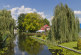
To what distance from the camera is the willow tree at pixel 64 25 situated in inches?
794

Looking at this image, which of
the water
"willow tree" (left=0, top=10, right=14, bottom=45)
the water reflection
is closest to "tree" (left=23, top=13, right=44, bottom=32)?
"willow tree" (left=0, top=10, right=14, bottom=45)

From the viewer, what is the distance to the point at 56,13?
2166 centimetres

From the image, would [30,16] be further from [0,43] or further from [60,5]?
[0,43]

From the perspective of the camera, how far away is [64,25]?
66.1 feet

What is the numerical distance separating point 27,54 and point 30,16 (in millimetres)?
48120

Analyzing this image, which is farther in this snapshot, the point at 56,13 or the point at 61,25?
the point at 56,13

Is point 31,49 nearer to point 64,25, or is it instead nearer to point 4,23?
point 4,23

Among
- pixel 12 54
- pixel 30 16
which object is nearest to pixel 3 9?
pixel 12 54

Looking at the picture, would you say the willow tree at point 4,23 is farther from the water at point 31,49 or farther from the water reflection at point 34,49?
the water reflection at point 34,49

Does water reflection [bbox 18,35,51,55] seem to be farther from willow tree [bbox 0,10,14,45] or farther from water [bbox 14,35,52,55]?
willow tree [bbox 0,10,14,45]

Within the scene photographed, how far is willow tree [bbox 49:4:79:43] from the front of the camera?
20.2m

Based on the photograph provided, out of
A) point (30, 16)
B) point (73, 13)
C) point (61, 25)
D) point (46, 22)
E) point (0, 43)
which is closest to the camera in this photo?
point (0, 43)

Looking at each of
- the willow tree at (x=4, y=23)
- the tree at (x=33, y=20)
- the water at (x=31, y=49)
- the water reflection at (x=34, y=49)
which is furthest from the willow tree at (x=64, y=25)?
the tree at (x=33, y=20)

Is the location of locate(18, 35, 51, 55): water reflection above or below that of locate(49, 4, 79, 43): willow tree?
below
